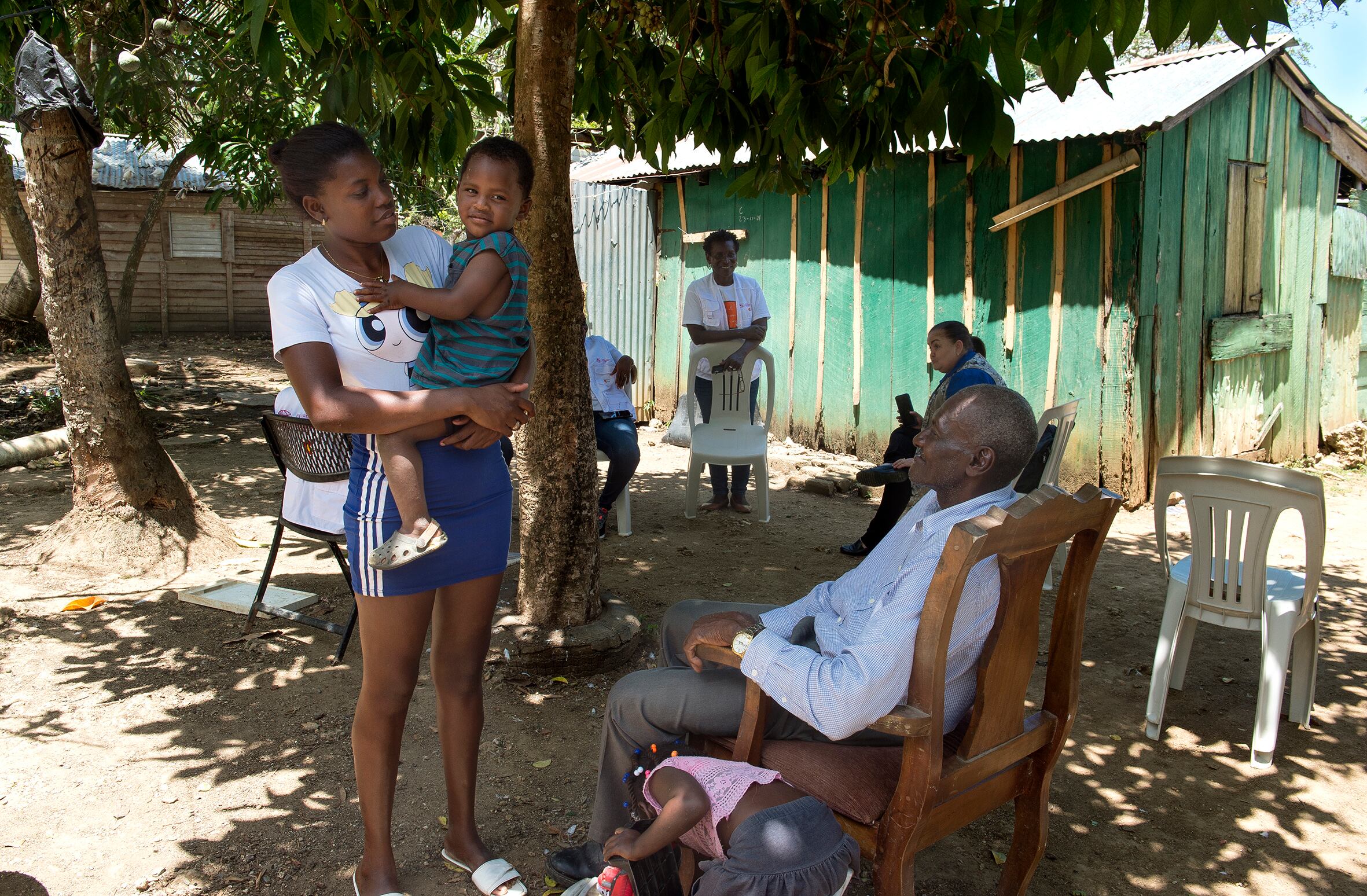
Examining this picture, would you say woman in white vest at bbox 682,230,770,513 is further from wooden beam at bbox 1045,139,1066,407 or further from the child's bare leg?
the child's bare leg

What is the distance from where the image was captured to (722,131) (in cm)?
405

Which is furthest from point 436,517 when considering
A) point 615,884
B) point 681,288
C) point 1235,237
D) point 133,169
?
point 133,169

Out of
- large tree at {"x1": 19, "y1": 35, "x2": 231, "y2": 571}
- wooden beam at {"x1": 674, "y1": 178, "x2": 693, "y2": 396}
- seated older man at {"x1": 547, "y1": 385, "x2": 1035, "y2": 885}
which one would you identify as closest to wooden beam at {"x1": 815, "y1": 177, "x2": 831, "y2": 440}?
wooden beam at {"x1": 674, "y1": 178, "x2": 693, "y2": 396}

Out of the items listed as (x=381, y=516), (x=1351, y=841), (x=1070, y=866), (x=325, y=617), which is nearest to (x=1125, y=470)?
(x=1351, y=841)

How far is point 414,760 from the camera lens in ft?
11.0

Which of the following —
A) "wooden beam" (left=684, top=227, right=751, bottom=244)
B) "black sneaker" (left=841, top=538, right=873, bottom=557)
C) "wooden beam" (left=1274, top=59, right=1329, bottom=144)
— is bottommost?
"black sneaker" (left=841, top=538, right=873, bottom=557)

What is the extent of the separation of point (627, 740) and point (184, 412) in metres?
9.44

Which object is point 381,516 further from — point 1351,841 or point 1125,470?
point 1125,470

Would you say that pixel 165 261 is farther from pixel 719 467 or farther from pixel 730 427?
pixel 730 427

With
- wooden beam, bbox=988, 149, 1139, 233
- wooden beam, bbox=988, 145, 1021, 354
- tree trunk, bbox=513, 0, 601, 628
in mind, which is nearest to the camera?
tree trunk, bbox=513, 0, 601, 628

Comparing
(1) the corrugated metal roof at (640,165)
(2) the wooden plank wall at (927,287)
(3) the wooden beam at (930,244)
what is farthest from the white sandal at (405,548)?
(1) the corrugated metal roof at (640,165)

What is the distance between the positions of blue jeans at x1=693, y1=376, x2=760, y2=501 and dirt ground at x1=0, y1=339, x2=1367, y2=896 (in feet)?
4.86

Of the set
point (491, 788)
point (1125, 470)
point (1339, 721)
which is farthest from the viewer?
point (1125, 470)

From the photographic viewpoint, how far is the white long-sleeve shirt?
2.01m
